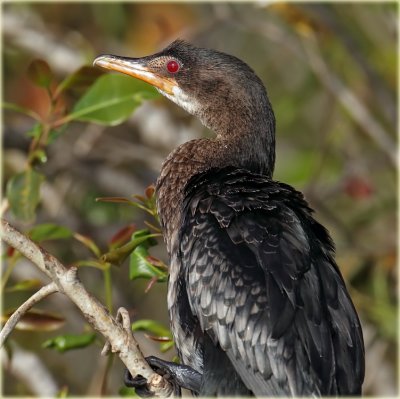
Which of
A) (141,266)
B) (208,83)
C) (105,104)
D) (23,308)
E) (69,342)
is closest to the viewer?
(23,308)

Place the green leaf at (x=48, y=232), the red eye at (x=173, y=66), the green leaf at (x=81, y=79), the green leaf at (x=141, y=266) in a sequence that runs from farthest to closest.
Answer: the red eye at (x=173, y=66) → the green leaf at (x=81, y=79) → the green leaf at (x=48, y=232) → the green leaf at (x=141, y=266)

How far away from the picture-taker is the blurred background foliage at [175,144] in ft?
22.9

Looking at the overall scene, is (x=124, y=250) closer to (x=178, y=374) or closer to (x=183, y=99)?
(x=178, y=374)

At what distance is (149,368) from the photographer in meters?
3.84

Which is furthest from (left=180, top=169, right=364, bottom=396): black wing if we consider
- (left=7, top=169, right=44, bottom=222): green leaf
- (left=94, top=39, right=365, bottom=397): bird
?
(left=7, top=169, right=44, bottom=222): green leaf

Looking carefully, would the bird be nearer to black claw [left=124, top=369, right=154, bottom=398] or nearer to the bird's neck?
the bird's neck

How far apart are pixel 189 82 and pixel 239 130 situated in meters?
0.44

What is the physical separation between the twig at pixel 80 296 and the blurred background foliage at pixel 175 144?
A: 2.27 metres

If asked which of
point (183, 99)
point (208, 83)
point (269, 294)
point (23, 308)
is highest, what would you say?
point (208, 83)

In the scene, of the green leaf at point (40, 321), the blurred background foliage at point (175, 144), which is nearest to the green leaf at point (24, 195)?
the green leaf at point (40, 321)

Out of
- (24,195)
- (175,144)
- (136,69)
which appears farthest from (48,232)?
(175,144)

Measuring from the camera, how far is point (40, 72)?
4582mm

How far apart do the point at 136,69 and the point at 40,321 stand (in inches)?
62.9

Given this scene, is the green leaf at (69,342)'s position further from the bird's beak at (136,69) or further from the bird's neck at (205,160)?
the bird's beak at (136,69)
